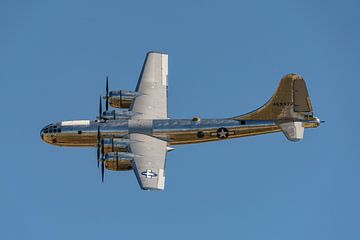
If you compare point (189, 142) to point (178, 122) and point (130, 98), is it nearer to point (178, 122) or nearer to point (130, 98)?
point (178, 122)

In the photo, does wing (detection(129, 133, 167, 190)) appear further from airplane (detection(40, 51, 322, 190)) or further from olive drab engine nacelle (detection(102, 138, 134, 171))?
olive drab engine nacelle (detection(102, 138, 134, 171))

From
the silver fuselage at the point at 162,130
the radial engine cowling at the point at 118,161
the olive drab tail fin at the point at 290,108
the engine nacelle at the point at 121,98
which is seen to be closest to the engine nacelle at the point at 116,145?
the silver fuselage at the point at 162,130

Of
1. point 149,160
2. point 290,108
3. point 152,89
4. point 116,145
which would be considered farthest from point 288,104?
point 116,145

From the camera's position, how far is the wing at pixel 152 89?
94.9 metres

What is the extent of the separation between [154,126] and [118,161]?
7455mm

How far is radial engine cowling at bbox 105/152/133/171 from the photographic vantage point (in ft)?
284

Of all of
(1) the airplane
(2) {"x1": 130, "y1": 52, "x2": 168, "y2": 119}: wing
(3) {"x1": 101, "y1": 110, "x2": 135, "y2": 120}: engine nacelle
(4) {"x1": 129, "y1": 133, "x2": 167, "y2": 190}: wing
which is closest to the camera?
(4) {"x1": 129, "y1": 133, "x2": 167, "y2": 190}: wing

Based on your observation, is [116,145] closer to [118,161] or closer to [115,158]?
[115,158]

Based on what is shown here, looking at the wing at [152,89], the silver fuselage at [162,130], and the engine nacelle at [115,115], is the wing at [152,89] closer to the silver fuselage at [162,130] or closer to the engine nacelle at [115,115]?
the engine nacelle at [115,115]

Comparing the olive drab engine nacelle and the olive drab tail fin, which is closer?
Answer: the olive drab engine nacelle

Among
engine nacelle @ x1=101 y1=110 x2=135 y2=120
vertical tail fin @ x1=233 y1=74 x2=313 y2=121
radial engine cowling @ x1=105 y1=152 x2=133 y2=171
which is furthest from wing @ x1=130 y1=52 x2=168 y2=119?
vertical tail fin @ x1=233 y1=74 x2=313 y2=121

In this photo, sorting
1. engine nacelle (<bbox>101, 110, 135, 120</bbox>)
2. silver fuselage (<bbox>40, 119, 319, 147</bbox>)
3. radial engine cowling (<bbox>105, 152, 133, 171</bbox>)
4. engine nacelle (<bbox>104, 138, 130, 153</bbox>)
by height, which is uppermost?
engine nacelle (<bbox>101, 110, 135, 120</bbox>)

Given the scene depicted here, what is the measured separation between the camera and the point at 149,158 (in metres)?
88.2

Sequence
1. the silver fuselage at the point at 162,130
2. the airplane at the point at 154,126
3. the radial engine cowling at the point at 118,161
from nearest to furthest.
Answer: the radial engine cowling at the point at 118,161, the airplane at the point at 154,126, the silver fuselage at the point at 162,130
